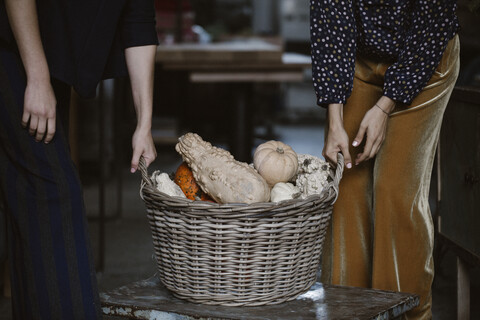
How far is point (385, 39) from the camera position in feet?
6.55

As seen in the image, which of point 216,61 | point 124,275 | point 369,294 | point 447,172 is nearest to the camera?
point 369,294

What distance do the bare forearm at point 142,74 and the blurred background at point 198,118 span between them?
3.71 ft

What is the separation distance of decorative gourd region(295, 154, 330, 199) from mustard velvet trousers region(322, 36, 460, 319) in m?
0.32

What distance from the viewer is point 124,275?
322 cm

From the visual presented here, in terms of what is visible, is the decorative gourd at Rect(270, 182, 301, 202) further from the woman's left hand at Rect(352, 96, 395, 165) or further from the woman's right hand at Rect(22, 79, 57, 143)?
the woman's right hand at Rect(22, 79, 57, 143)

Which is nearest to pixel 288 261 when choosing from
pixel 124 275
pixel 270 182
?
pixel 270 182

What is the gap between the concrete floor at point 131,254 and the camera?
284 centimetres

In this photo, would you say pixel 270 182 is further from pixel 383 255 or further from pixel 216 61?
pixel 216 61

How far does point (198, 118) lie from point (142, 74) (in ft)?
18.8

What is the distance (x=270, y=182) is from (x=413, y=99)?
52 centimetres

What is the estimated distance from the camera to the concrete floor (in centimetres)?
284

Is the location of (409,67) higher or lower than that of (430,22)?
lower

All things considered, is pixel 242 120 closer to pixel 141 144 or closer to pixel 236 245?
pixel 141 144

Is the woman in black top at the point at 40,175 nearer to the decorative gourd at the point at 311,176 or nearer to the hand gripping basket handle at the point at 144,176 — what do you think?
the hand gripping basket handle at the point at 144,176
